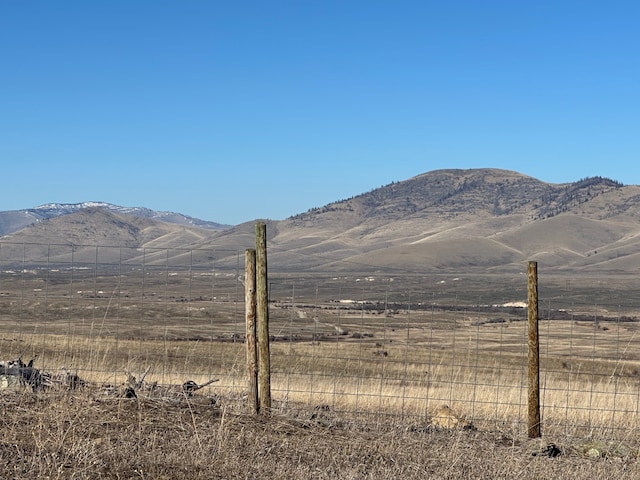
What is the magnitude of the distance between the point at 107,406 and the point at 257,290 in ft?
7.20

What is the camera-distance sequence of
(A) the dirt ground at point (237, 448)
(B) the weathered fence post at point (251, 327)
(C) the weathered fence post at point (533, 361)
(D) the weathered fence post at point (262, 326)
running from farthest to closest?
(C) the weathered fence post at point (533, 361)
(D) the weathered fence post at point (262, 326)
(B) the weathered fence post at point (251, 327)
(A) the dirt ground at point (237, 448)

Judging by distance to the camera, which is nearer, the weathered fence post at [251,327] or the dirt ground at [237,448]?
the dirt ground at [237,448]

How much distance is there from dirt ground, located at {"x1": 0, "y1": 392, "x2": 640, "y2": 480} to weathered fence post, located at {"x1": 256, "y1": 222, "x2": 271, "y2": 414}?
1.12 ft

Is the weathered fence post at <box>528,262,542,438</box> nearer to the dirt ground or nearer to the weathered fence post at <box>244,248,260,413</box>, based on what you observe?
the dirt ground

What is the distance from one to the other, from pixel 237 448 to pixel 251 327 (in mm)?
2207

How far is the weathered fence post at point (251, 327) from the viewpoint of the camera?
937 centimetres

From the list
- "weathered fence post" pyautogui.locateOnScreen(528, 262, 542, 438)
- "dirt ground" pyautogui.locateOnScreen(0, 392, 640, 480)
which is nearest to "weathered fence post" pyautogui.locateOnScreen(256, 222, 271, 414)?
"dirt ground" pyautogui.locateOnScreen(0, 392, 640, 480)

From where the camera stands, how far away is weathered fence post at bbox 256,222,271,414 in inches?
374

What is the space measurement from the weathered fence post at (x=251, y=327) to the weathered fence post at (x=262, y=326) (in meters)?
0.07

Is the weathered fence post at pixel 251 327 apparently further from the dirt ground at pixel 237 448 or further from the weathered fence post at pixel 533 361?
the weathered fence post at pixel 533 361

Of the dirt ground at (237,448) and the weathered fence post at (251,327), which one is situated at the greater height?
the weathered fence post at (251,327)

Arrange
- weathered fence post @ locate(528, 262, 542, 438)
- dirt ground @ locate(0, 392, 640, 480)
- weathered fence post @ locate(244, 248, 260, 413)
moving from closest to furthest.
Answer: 1. dirt ground @ locate(0, 392, 640, 480)
2. weathered fence post @ locate(244, 248, 260, 413)
3. weathered fence post @ locate(528, 262, 542, 438)

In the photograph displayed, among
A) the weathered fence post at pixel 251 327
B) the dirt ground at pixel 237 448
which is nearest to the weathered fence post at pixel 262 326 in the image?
the weathered fence post at pixel 251 327

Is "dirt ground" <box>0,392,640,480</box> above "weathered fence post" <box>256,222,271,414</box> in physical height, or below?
below
